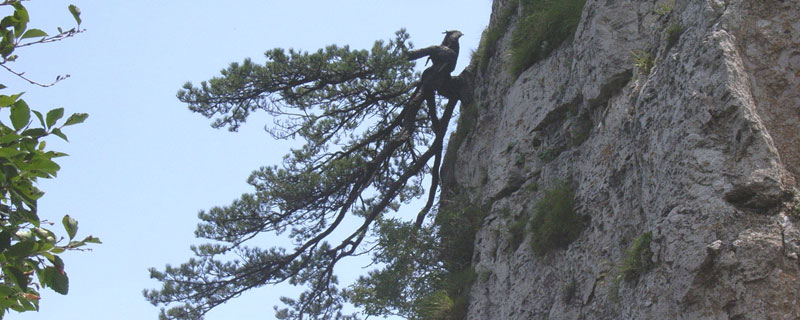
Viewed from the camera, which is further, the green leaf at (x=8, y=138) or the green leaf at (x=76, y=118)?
the green leaf at (x=76, y=118)

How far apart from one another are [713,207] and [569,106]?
341 cm

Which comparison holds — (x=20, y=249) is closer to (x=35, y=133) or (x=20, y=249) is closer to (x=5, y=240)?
(x=5, y=240)

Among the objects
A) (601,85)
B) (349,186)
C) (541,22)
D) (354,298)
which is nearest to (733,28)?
(601,85)

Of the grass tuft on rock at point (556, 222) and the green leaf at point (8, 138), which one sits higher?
the grass tuft on rock at point (556, 222)

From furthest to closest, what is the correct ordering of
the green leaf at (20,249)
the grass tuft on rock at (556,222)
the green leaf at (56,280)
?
the grass tuft on rock at (556,222)
the green leaf at (56,280)
the green leaf at (20,249)

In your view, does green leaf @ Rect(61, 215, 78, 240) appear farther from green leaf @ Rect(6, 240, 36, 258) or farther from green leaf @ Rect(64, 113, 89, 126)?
green leaf @ Rect(64, 113, 89, 126)

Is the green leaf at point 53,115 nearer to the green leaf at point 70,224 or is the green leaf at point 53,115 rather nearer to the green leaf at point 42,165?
the green leaf at point 42,165

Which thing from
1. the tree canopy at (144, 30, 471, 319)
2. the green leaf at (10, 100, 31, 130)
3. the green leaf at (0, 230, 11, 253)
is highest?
the tree canopy at (144, 30, 471, 319)

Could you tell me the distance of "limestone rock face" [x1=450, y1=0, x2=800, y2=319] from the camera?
17.3 feet

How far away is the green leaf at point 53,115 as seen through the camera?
3752 millimetres

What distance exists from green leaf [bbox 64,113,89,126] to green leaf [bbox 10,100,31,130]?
0.16 m

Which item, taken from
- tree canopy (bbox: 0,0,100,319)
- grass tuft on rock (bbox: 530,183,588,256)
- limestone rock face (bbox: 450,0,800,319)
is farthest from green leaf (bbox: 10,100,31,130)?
grass tuft on rock (bbox: 530,183,588,256)

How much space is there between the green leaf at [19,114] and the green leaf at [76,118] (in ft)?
0.53

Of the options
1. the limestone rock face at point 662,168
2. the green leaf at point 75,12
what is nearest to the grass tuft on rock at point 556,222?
the limestone rock face at point 662,168
